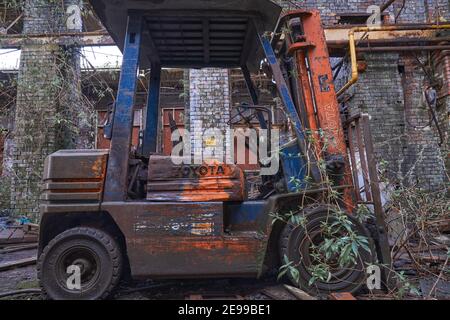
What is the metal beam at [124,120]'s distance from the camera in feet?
10.5

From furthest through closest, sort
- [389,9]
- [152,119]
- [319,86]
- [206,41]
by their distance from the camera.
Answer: [389,9] → [152,119] → [206,41] → [319,86]

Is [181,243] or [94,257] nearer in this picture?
[181,243]

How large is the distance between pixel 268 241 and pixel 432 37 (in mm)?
7018

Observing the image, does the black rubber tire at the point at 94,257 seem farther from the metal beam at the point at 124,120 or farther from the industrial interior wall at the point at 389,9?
the industrial interior wall at the point at 389,9

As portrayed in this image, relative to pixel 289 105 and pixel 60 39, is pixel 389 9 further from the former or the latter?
pixel 60 39

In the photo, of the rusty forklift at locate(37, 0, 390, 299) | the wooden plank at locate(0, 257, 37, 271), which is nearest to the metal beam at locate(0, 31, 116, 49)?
the rusty forklift at locate(37, 0, 390, 299)

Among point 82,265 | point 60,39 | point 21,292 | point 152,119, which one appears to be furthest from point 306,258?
point 60,39

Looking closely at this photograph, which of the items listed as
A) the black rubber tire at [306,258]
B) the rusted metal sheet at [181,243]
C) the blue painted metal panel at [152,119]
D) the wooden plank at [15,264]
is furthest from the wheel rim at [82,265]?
the wooden plank at [15,264]

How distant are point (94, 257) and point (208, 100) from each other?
4874 millimetres

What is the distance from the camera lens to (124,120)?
10.8 ft

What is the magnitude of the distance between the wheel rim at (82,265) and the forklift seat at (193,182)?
79 centimetres

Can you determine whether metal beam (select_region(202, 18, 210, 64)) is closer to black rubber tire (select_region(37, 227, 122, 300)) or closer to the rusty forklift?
the rusty forklift

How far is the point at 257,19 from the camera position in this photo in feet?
11.8
